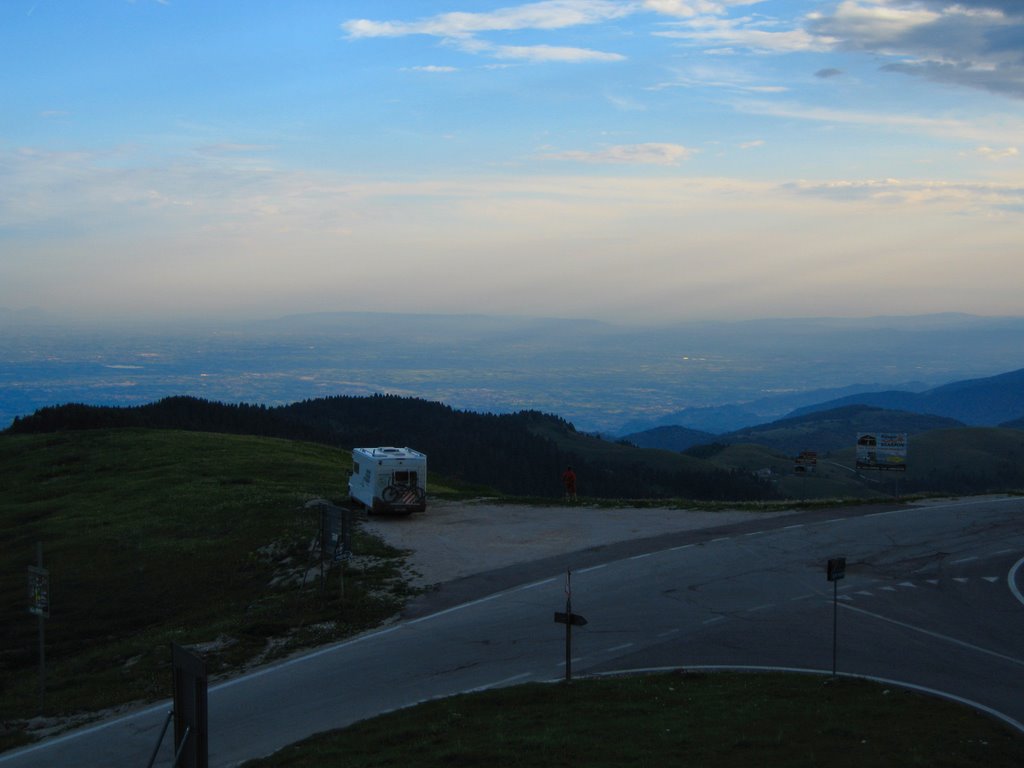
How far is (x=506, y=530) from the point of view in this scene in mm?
32906

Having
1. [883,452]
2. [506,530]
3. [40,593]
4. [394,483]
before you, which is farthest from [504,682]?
[883,452]

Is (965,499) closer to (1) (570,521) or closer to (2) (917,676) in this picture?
(1) (570,521)

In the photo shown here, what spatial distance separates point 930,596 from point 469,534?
15.0m

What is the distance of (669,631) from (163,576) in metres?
17.6

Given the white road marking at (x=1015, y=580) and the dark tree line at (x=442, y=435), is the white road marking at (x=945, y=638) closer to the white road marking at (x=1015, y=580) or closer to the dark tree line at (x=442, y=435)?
the white road marking at (x=1015, y=580)

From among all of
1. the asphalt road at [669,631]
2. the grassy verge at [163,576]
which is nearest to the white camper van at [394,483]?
the grassy verge at [163,576]

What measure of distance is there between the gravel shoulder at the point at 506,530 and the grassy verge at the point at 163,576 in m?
1.31

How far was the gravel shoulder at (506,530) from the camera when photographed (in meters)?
28.1

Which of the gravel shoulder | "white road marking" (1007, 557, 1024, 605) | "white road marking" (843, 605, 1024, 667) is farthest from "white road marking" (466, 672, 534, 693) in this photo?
"white road marking" (1007, 557, 1024, 605)

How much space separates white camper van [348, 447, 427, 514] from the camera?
3509 centimetres

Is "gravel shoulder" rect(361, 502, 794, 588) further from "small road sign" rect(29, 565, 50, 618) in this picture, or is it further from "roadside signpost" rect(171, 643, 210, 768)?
"roadside signpost" rect(171, 643, 210, 768)

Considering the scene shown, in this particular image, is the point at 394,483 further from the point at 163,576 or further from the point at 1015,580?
the point at 1015,580

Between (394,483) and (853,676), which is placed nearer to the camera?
(853,676)

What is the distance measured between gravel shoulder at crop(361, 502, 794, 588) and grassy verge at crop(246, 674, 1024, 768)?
10.7 m
